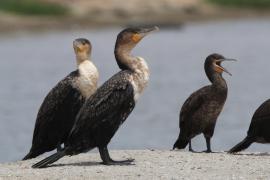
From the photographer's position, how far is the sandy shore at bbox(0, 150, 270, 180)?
439 inches

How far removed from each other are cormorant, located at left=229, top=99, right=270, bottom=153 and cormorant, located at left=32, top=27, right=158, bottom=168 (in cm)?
198

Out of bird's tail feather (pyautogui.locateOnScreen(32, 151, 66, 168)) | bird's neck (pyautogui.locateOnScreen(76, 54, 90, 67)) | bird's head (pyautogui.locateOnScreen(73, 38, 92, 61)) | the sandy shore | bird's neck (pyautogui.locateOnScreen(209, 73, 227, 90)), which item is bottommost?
the sandy shore

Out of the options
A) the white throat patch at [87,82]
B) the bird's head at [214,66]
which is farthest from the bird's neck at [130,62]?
the bird's head at [214,66]

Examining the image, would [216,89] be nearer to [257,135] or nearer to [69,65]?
[257,135]

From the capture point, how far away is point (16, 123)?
75.4 feet

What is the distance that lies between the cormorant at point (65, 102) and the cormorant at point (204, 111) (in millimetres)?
1777

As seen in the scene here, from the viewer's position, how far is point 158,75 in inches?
1452

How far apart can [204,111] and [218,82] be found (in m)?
0.46

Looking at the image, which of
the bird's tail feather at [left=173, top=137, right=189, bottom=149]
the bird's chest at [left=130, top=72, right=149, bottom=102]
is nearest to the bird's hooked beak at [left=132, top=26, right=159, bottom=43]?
the bird's chest at [left=130, top=72, right=149, bottom=102]

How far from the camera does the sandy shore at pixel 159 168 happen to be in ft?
36.6

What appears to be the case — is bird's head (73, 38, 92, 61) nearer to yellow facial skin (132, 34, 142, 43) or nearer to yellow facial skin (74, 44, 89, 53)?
yellow facial skin (74, 44, 89, 53)

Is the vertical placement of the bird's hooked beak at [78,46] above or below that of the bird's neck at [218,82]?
above

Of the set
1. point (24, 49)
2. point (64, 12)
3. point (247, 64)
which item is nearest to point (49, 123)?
point (247, 64)

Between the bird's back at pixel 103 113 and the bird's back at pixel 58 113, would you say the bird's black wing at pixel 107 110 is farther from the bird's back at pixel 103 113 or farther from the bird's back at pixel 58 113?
the bird's back at pixel 58 113
